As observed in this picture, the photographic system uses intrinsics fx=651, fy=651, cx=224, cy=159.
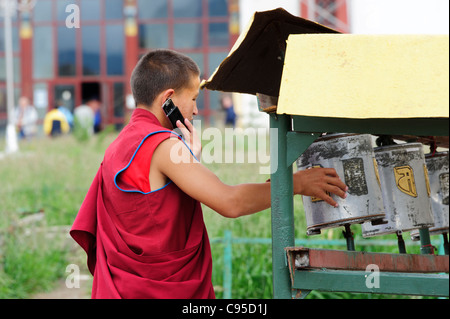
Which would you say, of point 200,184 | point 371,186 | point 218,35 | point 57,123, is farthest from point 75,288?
point 218,35

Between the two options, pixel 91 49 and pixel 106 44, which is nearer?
pixel 106 44

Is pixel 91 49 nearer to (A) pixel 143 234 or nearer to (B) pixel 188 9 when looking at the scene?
(B) pixel 188 9

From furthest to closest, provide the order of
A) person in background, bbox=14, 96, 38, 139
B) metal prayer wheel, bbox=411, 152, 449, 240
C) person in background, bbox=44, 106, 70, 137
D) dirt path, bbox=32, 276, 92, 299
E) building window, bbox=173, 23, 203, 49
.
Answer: building window, bbox=173, 23, 203, 49, person in background, bbox=14, 96, 38, 139, person in background, bbox=44, 106, 70, 137, dirt path, bbox=32, 276, 92, 299, metal prayer wheel, bbox=411, 152, 449, 240

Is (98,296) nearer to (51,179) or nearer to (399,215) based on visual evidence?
(399,215)

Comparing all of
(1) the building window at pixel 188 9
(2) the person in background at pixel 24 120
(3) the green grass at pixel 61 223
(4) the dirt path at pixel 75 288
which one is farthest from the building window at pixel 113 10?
(4) the dirt path at pixel 75 288

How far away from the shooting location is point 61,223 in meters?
6.38

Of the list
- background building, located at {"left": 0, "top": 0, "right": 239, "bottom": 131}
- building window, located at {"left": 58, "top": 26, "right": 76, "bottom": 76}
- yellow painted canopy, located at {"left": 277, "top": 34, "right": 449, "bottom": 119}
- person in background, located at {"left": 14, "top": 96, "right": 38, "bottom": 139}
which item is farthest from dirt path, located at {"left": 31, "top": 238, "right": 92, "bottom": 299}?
building window, located at {"left": 58, "top": 26, "right": 76, "bottom": 76}

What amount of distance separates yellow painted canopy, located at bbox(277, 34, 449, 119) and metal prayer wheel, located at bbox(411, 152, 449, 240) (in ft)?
3.86

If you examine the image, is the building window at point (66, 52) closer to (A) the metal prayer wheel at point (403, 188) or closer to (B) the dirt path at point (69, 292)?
(B) the dirt path at point (69, 292)

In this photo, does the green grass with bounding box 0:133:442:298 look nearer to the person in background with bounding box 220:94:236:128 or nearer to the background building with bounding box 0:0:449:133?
the person in background with bounding box 220:94:236:128

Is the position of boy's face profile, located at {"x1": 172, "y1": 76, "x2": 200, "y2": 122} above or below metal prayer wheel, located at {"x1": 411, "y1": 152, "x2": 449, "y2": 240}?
above

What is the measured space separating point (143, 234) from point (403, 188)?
105cm

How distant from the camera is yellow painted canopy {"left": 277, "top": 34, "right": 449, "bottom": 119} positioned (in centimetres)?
191

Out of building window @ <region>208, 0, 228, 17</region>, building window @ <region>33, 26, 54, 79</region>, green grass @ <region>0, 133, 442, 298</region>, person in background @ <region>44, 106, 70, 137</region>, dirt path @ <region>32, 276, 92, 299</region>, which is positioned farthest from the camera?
building window @ <region>33, 26, 54, 79</region>
